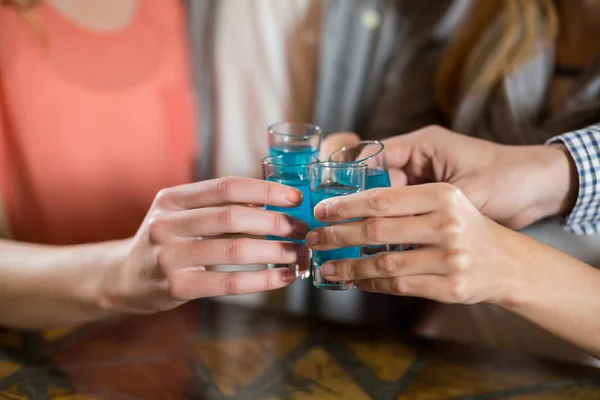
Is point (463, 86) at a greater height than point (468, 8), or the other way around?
point (468, 8)

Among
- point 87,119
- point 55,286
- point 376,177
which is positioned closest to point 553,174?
point 376,177

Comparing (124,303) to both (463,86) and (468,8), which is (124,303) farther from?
(468,8)

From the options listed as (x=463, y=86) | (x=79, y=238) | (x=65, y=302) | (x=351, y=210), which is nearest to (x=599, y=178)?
(x=463, y=86)

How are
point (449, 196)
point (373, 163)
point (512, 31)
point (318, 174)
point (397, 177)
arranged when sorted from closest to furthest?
point (449, 196) → point (318, 174) → point (373, 163) → point (397, 177) → point (512, 31)

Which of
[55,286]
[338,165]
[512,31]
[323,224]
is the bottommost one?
[55,286]

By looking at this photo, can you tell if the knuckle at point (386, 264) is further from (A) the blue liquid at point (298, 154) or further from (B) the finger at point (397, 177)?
(B) the finger at point (397, 177)

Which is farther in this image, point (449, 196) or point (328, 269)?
point (328, 269)

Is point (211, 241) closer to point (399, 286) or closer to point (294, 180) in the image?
point (294, 180)

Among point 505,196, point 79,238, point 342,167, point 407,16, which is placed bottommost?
point 79,238
